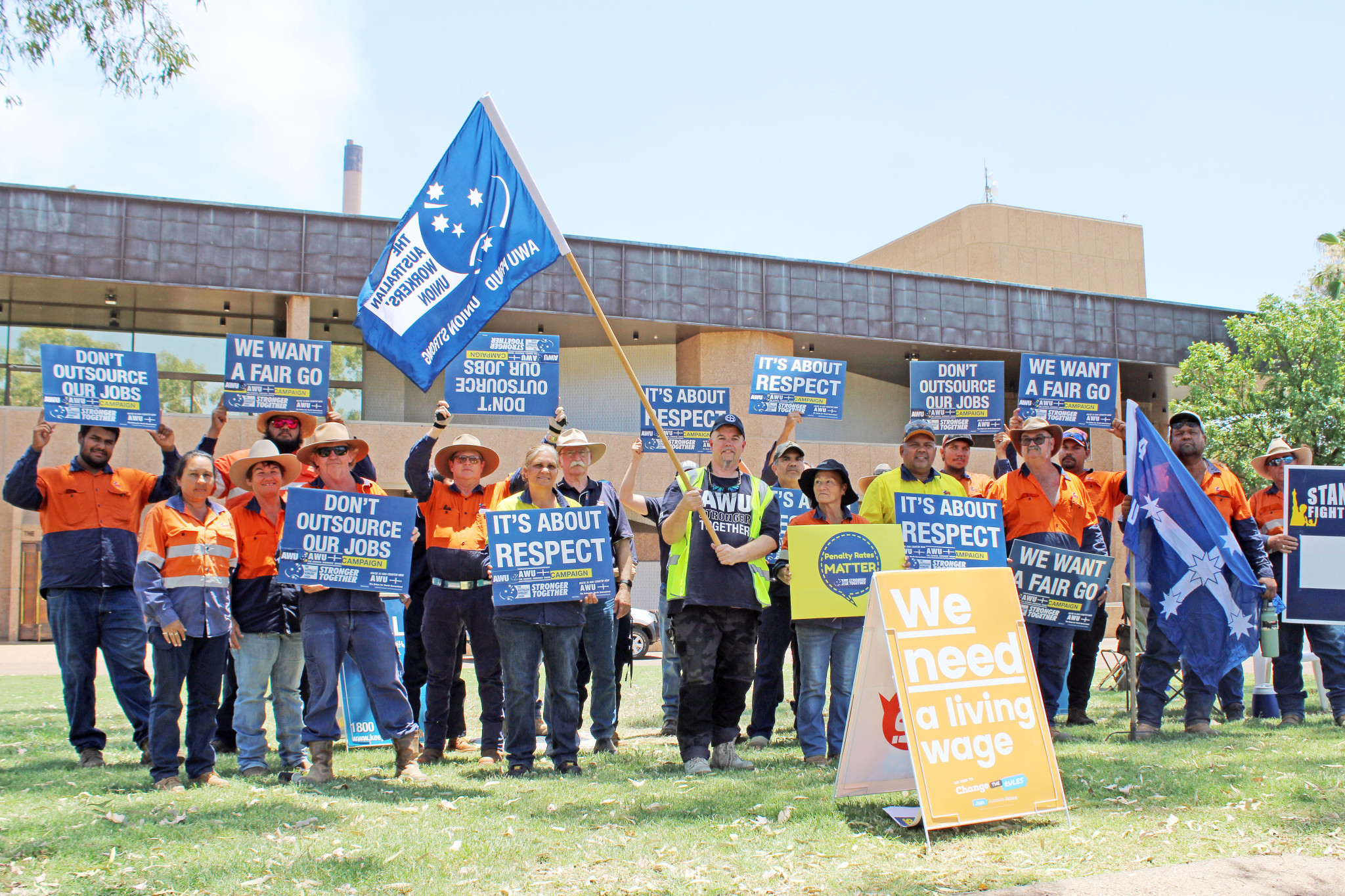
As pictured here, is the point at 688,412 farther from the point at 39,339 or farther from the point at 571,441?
the point at 39,339

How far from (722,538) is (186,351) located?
25.2 metres

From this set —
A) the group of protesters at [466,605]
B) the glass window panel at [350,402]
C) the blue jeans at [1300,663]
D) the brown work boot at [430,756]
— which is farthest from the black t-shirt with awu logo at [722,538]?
the glass window panel at [350,402]

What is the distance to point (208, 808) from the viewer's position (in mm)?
5375

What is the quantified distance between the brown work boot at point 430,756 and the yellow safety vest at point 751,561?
193cm

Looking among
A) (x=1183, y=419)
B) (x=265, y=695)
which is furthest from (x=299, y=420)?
(x=1183, y=419)

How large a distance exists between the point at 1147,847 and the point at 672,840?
2037 mm

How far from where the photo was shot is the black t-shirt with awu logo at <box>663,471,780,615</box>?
6.84 metres

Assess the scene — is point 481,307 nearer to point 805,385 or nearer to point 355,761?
point 355,761

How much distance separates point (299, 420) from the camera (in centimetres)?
866

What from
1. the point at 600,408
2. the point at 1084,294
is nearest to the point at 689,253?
the point at 600,408

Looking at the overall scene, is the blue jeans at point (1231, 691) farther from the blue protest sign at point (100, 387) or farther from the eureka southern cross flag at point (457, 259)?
the blue protest sign at point (100, 387)

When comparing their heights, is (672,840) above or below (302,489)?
below

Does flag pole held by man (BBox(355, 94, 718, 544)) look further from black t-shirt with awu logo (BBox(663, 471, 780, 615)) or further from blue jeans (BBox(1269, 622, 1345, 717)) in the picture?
blue jeans (BBox(1269, 622, 1345, 717))

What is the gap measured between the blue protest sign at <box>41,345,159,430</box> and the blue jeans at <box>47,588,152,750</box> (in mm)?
2465
